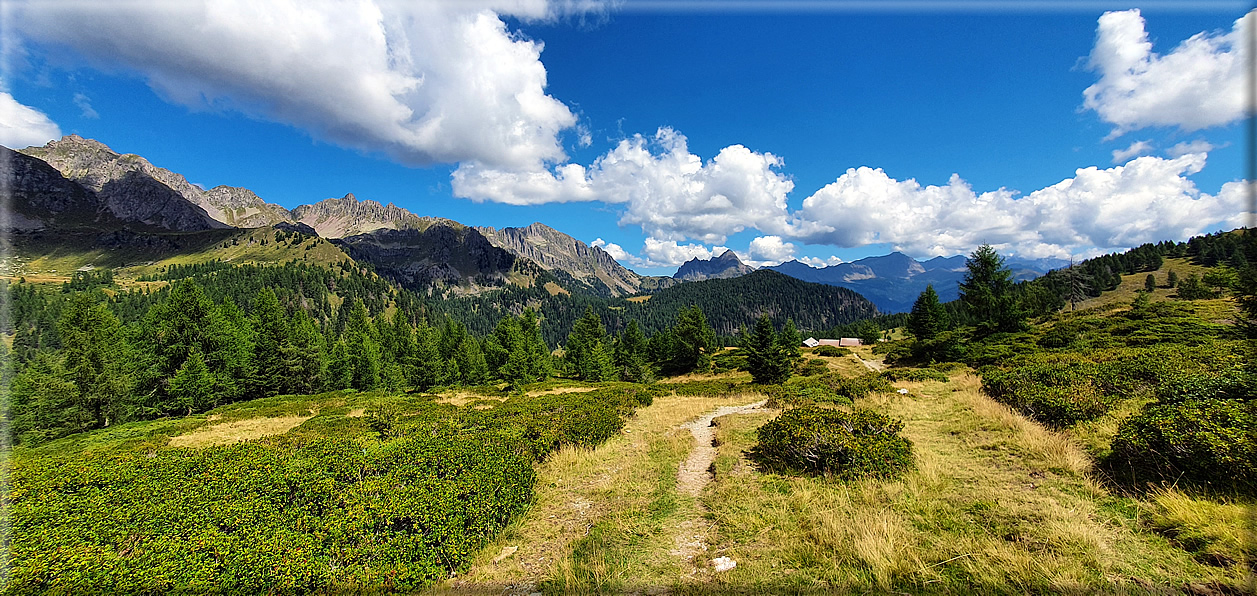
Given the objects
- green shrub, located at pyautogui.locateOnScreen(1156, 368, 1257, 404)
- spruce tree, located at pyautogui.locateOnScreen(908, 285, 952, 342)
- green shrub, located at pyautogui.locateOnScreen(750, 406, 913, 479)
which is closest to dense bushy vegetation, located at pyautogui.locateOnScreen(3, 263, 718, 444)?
spruce tree, located at pyautogui.locateOnScreen(908, 285, 952, 342)

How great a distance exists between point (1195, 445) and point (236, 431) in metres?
35.3

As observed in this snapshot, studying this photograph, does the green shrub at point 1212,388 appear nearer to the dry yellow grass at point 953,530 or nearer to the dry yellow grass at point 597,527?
the dry yellow grass at point 953,530

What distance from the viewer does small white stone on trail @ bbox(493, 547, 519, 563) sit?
23.9 feet

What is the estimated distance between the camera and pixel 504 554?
7477 mm

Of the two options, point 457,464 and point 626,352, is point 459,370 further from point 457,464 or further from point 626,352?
point 457,464


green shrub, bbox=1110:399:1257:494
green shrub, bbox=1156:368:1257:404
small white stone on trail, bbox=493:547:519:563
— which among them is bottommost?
small white stone on trail, bbox=493:547:519:563

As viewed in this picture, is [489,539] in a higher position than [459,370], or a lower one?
higher

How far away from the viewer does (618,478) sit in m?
11.1

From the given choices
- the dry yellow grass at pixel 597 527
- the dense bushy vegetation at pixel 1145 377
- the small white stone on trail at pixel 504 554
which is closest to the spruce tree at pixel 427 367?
the dry yellow grass at pixel 597 527

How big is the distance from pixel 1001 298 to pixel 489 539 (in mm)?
51580

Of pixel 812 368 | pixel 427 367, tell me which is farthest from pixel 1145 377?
pixel 427 367

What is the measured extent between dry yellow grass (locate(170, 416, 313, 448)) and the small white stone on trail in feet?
55.5

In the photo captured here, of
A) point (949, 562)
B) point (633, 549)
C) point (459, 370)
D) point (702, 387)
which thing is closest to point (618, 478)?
point (633, 549)

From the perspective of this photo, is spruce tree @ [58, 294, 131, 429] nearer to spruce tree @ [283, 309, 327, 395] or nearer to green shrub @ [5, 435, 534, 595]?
spruce tree @ [283, 309, 327, 395]
